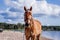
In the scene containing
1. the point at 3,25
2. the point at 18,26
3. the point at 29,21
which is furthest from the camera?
the point at 3,25

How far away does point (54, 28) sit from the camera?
4.77m

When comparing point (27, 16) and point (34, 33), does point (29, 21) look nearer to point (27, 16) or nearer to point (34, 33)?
point (27, 16)

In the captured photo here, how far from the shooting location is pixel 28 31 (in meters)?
3.20

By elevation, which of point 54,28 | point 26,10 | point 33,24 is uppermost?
point 26,10

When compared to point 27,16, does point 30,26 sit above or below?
below

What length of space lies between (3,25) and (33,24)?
2121 mm

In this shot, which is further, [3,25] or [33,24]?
[3,25]

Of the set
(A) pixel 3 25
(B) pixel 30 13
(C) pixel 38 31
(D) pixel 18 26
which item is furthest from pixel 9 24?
(B) pixel 30 13

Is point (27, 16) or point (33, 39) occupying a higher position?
point (27, 16)

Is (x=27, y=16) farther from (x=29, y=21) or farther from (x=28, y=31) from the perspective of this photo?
(x=28, y=31)

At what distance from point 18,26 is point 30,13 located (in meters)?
1.58

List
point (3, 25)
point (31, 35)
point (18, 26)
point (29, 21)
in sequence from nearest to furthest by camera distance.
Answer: point (29, 21) → point (31, 35) → point (18, 26) → point (3, 25)

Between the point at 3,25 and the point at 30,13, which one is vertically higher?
the point at 30,13

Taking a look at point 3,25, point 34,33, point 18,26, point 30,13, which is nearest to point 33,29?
point 34,33
